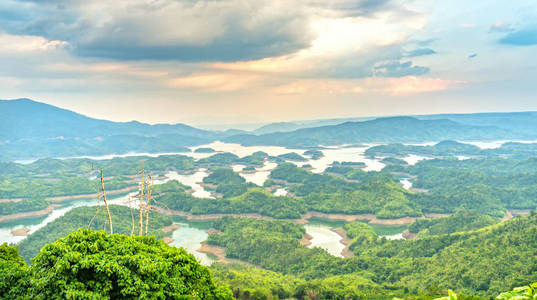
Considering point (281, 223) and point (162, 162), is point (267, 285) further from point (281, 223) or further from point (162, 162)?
point (162, 162)

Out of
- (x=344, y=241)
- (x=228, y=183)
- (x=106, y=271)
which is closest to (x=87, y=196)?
(x=228, y=183)

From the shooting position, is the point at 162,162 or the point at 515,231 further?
the point at 162,162

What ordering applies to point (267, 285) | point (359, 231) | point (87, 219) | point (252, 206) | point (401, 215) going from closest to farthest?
point (267, 285)
point (359, 231)
point (87, 219)
point (401, 215)
point (252, 206)

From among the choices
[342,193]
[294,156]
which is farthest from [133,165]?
[342,193]

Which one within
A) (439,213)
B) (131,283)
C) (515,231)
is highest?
(131,283)

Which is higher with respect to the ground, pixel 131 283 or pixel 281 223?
pixel 131 283

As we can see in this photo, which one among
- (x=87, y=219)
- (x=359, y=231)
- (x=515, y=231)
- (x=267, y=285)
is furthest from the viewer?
(x=87, y=219)

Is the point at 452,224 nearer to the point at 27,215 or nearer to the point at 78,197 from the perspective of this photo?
the point at 27,215
